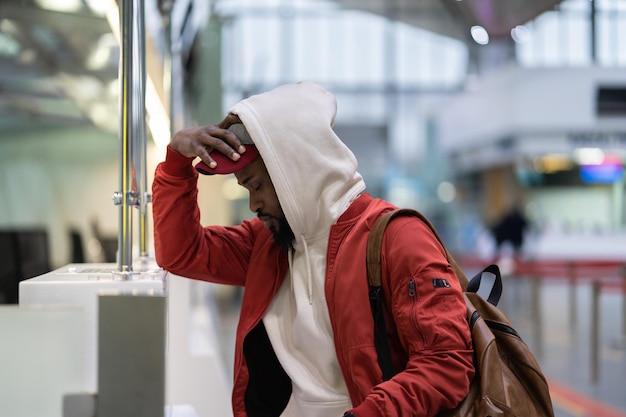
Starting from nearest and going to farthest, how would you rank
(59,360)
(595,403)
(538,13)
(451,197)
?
(59,360)
(538,13)
(595,403)
(451,197)

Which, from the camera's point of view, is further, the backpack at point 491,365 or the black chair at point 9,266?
the black chair at point 9,266

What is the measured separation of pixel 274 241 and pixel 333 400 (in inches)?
15.8

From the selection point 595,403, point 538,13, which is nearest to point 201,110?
point 538,13

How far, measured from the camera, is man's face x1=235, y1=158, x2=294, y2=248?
170 cm

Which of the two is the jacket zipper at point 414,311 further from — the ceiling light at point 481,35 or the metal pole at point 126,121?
the ceiling light at point 481,35

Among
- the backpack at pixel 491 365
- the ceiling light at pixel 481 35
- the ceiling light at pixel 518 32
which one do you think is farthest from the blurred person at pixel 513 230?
the backpack at pixel 491 365

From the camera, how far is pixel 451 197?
1791cm

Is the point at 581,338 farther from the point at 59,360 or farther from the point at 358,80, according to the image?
the point at 358,80

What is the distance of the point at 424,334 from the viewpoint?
145cm

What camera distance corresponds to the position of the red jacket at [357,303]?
4.74ft

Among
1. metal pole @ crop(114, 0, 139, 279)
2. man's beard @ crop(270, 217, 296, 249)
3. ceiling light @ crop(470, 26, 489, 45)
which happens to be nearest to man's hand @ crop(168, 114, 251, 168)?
metal pole @ crop(114, 0, 139, 279)

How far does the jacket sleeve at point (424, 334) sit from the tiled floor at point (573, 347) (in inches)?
140

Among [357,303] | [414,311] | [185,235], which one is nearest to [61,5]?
[185,235]

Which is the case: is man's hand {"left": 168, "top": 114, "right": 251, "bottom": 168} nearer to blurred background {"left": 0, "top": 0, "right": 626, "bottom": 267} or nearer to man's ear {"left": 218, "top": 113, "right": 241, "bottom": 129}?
man's ear {"left": 218, "top": 113, "right": 241, "bottom": 129}
